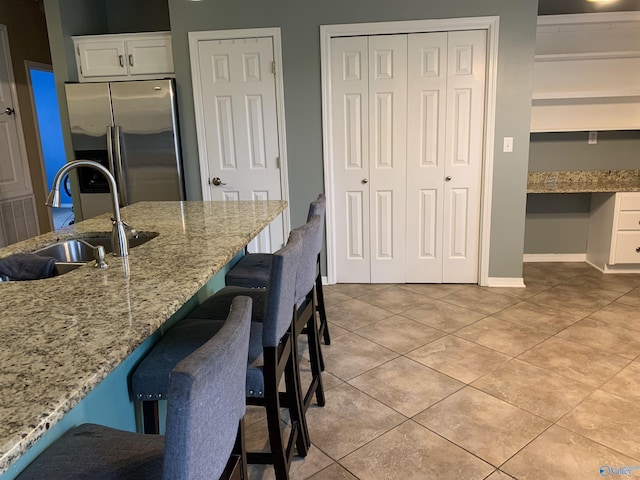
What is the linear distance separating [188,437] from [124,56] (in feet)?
13.1

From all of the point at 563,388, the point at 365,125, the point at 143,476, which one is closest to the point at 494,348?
the point at 563,388

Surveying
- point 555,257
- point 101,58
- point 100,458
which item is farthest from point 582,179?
point 100,458

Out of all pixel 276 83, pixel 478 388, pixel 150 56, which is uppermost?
pixel 150 56

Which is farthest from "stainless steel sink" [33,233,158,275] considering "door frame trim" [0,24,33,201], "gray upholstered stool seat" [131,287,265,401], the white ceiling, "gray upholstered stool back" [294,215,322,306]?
the white ceiling

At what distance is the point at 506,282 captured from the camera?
3889 mm

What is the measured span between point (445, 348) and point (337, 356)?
67 centimetres

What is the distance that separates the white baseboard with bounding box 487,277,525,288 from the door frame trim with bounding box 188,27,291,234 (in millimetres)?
1803

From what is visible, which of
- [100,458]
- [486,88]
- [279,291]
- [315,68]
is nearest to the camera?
[100,458]

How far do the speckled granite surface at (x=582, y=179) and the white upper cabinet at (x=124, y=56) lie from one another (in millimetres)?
3439

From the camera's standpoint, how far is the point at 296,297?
1.74 m

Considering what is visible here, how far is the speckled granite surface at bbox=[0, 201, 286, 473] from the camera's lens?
721mm

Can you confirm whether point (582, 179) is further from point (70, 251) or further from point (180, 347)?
point (70, 251)

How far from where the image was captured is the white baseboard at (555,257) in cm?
457

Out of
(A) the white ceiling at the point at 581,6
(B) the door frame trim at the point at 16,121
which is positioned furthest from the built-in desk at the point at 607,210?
(B) the door frame trim at the point at 16,121
